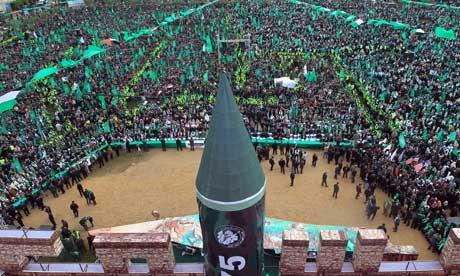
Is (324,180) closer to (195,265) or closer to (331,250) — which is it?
(331,250)

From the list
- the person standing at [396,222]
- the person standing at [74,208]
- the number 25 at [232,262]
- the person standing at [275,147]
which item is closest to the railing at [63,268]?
the number 25 at [232,262]

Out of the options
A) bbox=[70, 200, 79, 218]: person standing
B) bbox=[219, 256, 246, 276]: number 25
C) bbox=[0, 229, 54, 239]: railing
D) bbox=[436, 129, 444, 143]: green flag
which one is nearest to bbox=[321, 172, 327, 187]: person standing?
bbox=[436, 129, 444, 143]: green flag

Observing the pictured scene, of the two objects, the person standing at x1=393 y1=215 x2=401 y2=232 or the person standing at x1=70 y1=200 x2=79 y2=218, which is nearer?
the person standing at x1=393 y1=215 x2=401 y2=232

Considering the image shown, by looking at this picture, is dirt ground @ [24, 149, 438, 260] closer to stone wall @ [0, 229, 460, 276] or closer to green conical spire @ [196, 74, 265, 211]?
stone wall @ [0, 229, 460, 276]

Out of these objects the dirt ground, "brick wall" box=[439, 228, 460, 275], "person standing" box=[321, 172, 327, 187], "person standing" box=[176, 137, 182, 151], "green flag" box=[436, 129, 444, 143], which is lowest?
the dirt ground

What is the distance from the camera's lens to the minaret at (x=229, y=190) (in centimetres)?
645

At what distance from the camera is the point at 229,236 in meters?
6.94

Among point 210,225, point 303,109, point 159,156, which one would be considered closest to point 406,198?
point 303,109

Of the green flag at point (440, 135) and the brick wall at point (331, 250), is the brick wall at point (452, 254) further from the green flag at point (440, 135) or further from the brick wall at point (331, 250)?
the green flag at point (440, 135)

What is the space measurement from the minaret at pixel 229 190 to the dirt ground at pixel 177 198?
10.6 m

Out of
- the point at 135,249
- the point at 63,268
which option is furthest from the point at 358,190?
the point at 63,268

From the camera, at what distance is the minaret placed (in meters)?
6.45

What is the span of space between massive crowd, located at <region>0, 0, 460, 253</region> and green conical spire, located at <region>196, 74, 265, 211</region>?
12.1 metres

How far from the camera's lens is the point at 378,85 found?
2823 centimetres
